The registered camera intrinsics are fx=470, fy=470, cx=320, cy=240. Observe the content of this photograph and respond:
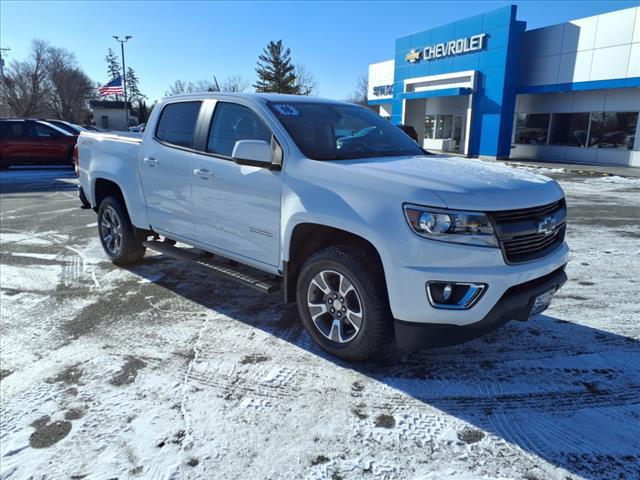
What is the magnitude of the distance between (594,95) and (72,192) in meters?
22.5

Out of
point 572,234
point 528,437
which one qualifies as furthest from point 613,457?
point 572,234

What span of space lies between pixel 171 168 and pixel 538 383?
3.68 m

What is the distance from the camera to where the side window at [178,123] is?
459cm

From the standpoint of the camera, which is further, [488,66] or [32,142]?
[488,66]

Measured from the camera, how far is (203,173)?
4227mm

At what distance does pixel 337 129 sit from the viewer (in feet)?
13.4

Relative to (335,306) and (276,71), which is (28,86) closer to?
(276,71)

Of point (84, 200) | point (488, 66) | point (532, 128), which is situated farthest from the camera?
point (532, 128)

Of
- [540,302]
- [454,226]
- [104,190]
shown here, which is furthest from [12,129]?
[540,302]

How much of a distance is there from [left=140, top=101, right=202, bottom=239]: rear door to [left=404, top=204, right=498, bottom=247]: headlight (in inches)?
98.1

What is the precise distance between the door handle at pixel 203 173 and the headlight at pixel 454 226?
211cm

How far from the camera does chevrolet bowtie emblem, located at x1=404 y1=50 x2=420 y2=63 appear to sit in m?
29.9

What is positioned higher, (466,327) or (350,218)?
(350,218)

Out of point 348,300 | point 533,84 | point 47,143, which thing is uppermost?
point 533,84
